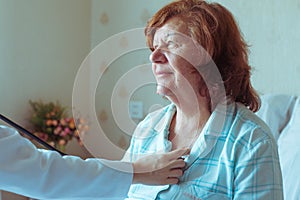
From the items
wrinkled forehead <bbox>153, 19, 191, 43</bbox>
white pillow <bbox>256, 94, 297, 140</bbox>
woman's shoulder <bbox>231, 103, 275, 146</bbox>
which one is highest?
wrinkled forehead <bbox>153, 19, 191, 43</bbox>

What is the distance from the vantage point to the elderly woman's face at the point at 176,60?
1198 millimetres

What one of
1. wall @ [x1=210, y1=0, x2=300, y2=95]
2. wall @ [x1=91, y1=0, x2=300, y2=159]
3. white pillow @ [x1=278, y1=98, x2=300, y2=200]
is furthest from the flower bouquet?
white pillow @ [x1=278, y1=98, x2=300, y2=200]

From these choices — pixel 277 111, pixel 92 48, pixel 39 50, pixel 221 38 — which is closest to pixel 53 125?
pixel 39 50

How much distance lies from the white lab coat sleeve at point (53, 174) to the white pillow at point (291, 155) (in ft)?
2.06

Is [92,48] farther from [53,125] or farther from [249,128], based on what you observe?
[249,128]

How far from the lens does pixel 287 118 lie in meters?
1.76

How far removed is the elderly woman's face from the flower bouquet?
43.6 inches

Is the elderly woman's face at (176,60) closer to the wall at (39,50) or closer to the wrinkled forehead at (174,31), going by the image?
the wrinkled forehead at (174,31)

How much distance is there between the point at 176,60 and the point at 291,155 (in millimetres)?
613

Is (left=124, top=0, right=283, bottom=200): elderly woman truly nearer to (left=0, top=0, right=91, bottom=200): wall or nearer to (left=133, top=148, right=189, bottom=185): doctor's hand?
(left=133, top=148, right=189, bottom=185): doctor's hand

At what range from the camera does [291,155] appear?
5.17ft

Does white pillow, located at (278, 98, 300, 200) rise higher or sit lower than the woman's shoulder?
lower

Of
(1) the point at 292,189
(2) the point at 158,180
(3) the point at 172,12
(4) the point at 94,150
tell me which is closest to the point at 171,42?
(3) the point at 172,12

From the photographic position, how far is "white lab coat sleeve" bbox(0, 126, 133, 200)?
1.02 meters
